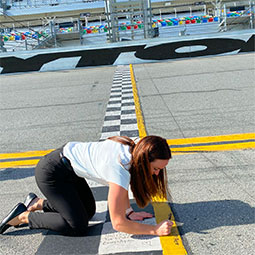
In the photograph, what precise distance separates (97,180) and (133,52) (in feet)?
41.2

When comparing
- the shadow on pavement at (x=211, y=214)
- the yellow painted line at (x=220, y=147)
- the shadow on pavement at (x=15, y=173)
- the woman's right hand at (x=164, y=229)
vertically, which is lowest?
the yellow painted line at (x=220, y=147)

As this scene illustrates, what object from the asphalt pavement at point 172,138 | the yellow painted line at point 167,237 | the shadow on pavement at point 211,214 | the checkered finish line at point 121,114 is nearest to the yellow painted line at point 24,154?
the asphalt pavement at point 172,138

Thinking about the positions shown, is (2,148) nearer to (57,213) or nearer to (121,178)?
(57,213)

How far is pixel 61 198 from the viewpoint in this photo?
257cm

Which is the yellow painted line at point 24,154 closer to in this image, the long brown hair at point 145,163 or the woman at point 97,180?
the woman at point 97,180

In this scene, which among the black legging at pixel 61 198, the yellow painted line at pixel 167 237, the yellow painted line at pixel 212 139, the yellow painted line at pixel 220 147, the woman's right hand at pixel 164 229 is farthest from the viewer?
the yellow painted line at pixel 212 139

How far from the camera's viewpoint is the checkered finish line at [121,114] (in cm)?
509

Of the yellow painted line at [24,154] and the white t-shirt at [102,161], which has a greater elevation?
the white t-shirt at [102,161]

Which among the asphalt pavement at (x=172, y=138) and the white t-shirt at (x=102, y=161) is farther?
the asphalt pavement at (x=172, y=138)

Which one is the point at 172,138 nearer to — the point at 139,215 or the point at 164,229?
the point at 139,215

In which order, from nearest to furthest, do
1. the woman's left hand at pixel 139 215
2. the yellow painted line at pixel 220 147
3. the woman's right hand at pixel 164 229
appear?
the woman's right hand at pixel 164 229
the woman's left hand at pixel 139 215
the yellow painted line at pixel 220 147

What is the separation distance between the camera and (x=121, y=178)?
2.20 meters

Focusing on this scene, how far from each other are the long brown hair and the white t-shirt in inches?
2.1

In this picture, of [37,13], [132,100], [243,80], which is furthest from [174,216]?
[37,13]
